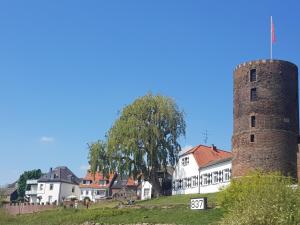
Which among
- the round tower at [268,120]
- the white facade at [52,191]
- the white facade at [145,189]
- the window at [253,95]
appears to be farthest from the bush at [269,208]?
the white facade at [52,191]

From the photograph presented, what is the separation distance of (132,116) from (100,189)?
3973 cm

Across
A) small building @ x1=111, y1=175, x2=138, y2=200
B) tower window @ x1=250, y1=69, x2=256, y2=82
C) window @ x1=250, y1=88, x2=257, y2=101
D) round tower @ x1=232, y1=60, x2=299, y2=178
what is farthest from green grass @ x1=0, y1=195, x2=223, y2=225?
small building @ x1=111, y1=175, x2=138, y2=200

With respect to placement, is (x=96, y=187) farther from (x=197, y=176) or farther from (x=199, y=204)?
(x=199, y=204)

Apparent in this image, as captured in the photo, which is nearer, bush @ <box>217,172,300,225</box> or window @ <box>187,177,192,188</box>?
bush @ <box>217,172,300,225</box>

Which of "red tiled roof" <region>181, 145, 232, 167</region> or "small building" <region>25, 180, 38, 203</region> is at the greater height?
"red tiled roof" <region>181, 145, 232, 167</region>

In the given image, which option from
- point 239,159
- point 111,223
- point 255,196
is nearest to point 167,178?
point 239,159

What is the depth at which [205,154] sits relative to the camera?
67.2 meters

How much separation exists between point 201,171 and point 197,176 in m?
1.21

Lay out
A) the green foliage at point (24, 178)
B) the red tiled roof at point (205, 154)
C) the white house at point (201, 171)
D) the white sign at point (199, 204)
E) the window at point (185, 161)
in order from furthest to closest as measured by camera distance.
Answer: the green foliage at point (24, 178) < the window at point (185, 161) < the red tiled roof at point (205, 154) < the white house at point (201, 171) < the white sign at point (199, 204)

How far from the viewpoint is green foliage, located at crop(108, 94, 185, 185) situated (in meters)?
62.1

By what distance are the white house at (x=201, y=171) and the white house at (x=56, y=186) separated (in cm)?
3843

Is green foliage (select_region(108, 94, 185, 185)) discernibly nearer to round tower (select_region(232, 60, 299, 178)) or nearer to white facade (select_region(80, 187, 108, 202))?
round tower (select_region(232, 60, 299, 178))

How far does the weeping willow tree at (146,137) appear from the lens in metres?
62.1

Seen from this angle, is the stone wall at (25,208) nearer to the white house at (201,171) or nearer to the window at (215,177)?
the white house at (201,171)
